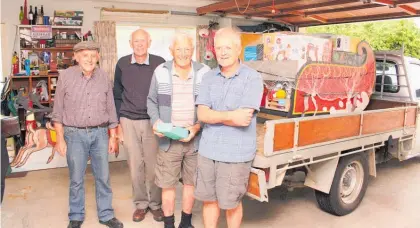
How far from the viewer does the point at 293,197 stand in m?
3.80

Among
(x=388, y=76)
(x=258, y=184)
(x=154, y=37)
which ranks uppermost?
(x=154, y=37)

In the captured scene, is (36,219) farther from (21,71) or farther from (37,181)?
(21,71)

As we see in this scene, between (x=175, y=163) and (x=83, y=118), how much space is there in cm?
78

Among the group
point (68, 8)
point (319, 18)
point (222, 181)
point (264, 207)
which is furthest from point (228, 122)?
point (319, 18)

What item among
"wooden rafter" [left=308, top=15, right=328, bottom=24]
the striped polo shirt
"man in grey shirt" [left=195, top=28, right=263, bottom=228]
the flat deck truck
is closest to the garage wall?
"wooden rafter" [left=308, top=15, right=328, bottom=24]

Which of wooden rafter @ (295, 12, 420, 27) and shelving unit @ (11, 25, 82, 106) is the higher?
wooden rafter @ (295, 12, 420, 27)

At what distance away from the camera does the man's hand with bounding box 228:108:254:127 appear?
208cm

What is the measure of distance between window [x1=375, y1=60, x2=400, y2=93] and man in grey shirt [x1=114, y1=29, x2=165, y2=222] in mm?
2715

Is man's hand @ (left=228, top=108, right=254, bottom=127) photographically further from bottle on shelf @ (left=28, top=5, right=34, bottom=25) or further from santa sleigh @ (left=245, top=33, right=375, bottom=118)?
bottle on shelf @ (left=28, top=5, right=34, bottom=25)

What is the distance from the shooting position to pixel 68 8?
6.16 metres

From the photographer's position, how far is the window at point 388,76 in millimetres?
4125

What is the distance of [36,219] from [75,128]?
1.13 meters

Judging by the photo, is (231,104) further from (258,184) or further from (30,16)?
(30,16)

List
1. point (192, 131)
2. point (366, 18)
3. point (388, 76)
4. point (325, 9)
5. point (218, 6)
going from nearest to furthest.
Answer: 1. point (192, 131)
2. point (388, 76)
3. point (218, 6)
4. point (325, 9)
5. point (366, 18)
